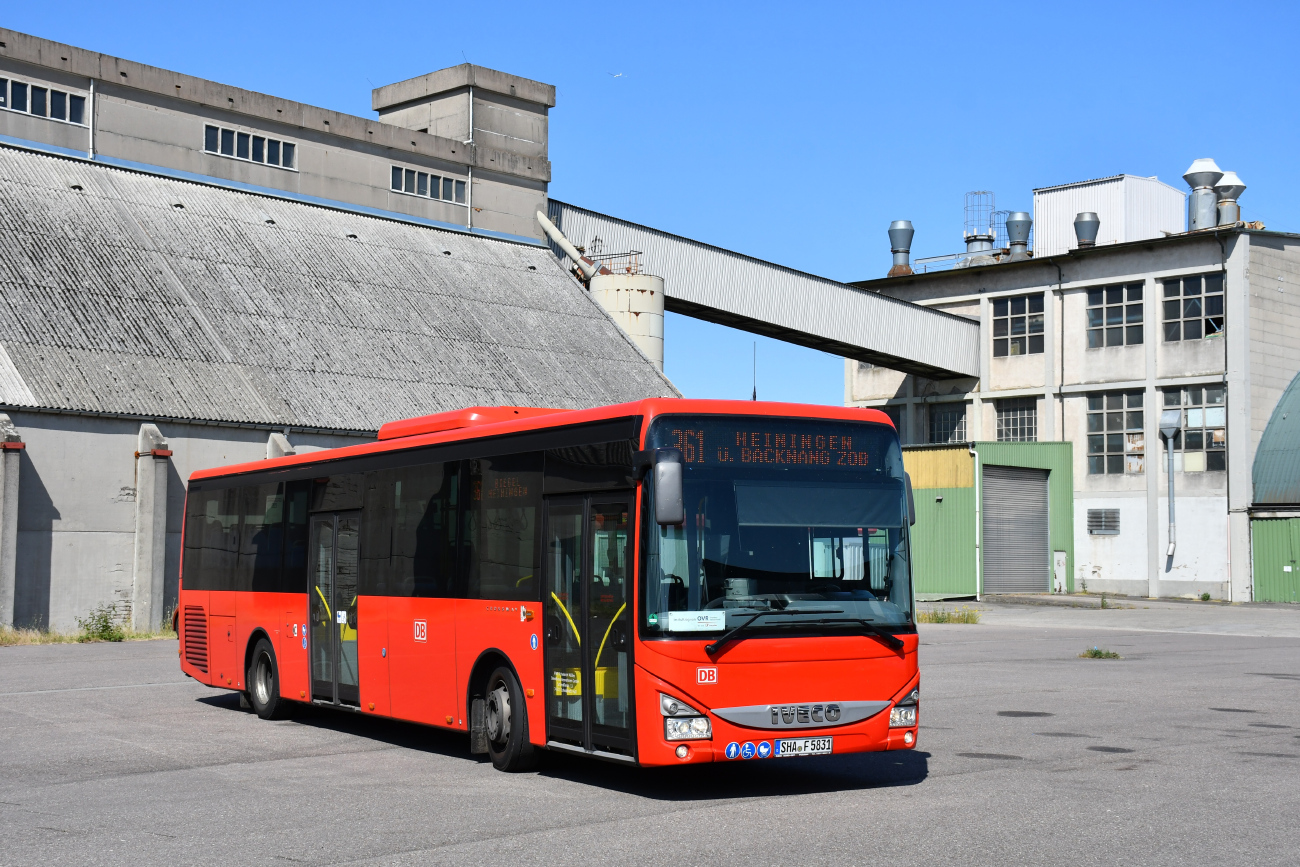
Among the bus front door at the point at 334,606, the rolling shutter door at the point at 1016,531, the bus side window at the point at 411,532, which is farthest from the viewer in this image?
the rolling shutter door at the point at 1016,531

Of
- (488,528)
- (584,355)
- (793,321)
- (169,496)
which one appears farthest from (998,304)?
(488,528)

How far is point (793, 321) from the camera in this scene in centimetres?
5438

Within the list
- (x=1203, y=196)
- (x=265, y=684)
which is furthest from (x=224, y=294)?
(x=1203, y=196)

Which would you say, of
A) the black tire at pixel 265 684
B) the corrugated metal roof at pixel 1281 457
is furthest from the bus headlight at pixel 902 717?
the corrugated metal roof at pixel 1281 457

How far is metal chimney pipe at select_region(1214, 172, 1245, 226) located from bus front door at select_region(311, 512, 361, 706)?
49771 mm

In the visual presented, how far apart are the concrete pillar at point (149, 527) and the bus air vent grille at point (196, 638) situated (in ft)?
46.0

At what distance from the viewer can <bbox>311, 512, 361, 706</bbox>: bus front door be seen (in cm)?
1419

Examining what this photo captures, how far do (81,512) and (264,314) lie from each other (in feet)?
Answer: 29.8

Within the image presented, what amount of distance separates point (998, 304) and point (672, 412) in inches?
2084

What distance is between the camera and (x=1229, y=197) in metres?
57.2

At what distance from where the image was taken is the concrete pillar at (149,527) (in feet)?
103

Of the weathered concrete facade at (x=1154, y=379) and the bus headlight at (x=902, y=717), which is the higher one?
the weathered concrete facade at (x=1154, y=379)

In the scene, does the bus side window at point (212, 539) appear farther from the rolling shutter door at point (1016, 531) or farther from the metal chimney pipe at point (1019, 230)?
the metal chimney pipe at point (1019, 230)

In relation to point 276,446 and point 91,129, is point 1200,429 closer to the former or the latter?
point 276,446
